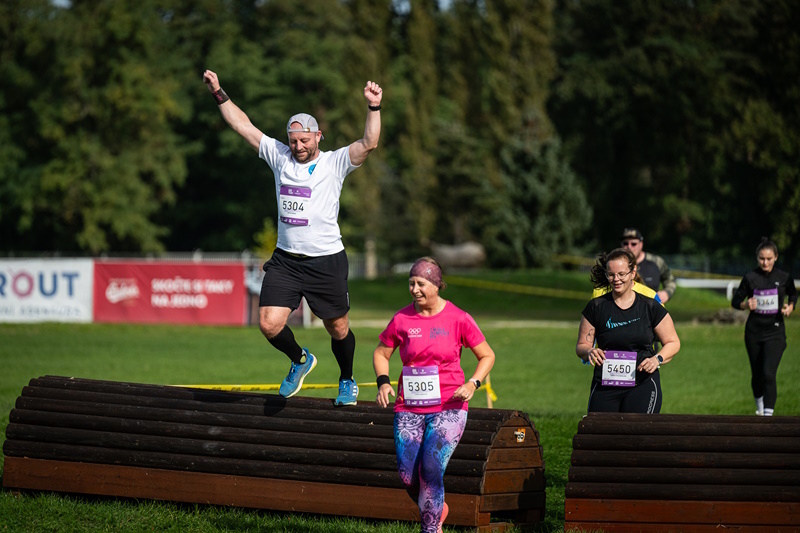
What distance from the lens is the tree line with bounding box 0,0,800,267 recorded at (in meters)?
46.3

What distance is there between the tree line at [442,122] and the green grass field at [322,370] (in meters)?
11.2

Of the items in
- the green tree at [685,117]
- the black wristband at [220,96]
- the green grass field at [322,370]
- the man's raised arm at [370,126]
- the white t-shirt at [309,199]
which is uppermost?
the green tree at [685,117]

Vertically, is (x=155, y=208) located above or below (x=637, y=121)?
below

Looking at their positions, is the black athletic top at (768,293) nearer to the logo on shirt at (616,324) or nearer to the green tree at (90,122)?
the logo on shirt at (616,324)

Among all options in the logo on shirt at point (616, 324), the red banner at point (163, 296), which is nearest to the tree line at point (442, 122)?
the red banner at point (163, 296)

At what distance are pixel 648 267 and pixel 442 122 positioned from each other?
43.2 meters

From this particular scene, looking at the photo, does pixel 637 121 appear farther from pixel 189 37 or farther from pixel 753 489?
pixel 753 489

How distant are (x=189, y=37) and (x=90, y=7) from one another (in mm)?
12607

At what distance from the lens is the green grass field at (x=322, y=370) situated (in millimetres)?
8727

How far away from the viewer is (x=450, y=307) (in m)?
7.38

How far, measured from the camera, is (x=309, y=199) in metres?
8.52

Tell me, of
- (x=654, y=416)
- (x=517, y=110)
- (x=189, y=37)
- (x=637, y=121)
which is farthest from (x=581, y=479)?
(x=189, y=37)

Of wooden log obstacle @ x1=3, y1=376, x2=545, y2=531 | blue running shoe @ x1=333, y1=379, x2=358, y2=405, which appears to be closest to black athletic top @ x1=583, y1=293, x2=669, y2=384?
wooden log obstacle @ x1=3, y1=376, x2=545, y2=531

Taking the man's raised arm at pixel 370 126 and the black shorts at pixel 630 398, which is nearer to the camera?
the man's raised arm at pixel 370 126
